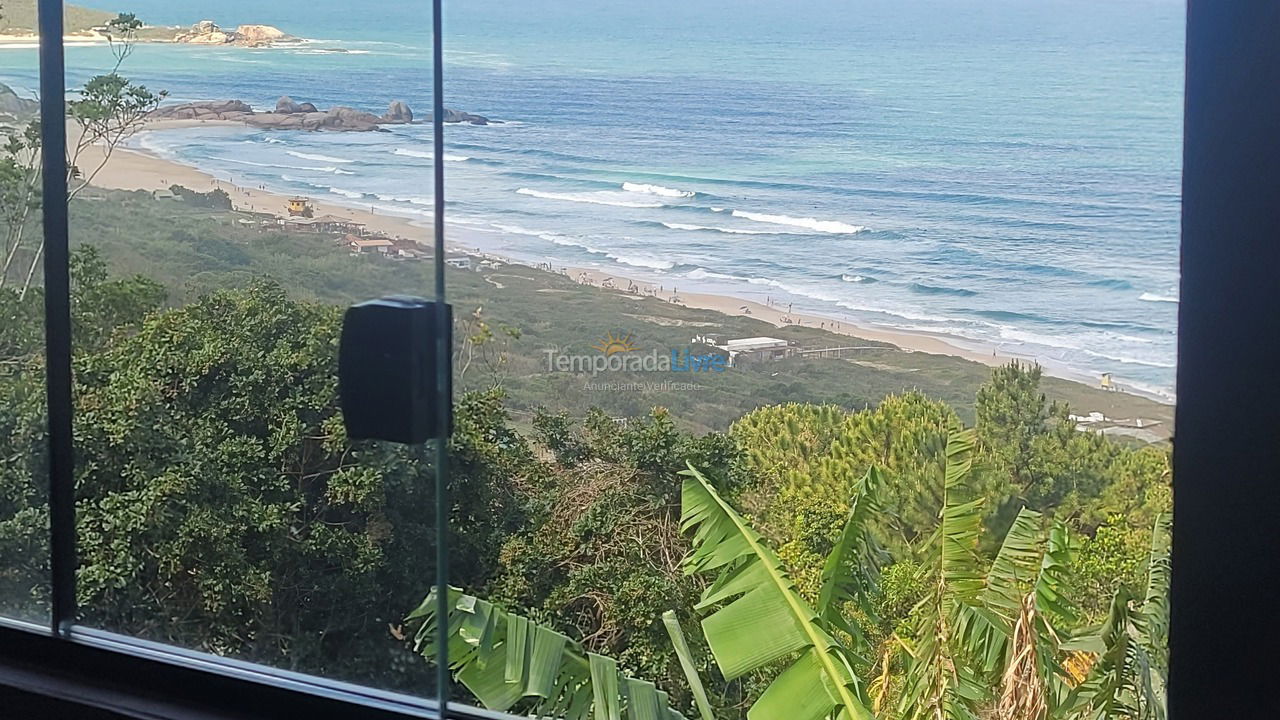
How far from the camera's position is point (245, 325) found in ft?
3.25

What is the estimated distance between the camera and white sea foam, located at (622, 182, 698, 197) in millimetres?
3822

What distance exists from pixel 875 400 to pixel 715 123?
3.35ft

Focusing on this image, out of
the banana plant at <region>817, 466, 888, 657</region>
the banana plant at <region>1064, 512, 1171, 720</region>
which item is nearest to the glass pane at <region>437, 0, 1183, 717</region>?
the banana plant at <region>817, 466, 888, 657</region>

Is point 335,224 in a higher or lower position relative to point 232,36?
lower

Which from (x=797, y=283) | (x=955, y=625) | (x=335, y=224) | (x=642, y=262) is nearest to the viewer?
(x=335, y=224)

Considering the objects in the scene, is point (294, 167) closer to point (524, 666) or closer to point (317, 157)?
point (317, 157)

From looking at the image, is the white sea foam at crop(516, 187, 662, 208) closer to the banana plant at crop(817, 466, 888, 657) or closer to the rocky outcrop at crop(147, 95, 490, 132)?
the banana plant at crop(817, 466, 888, 657)

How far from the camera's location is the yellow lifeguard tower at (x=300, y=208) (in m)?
0.97

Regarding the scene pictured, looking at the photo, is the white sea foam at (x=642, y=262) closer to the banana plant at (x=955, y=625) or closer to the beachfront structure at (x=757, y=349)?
the beachfront structure at (x=757, y=349)

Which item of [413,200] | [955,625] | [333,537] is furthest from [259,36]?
[955,625]

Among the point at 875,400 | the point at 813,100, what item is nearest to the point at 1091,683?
the point at 875,400

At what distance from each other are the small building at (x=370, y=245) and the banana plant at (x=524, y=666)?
0.48 metres

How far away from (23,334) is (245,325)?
224 millimetres

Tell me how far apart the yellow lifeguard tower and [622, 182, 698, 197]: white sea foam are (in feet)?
9.48
